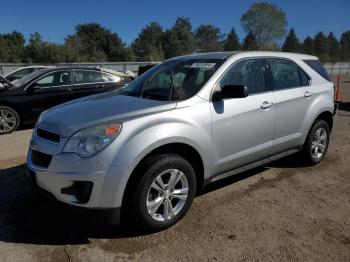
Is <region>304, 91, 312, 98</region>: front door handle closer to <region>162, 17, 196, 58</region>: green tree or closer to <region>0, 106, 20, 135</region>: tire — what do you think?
<region>0, 106, 20, 135</region>: tire

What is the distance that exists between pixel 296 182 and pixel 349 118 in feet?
19.8

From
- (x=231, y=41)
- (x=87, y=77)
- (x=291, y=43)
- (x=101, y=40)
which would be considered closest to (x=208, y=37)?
(x=231, y=41)

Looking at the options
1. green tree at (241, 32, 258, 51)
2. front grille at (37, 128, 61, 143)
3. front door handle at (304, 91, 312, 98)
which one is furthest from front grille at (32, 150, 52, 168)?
green tree at (241, 32, 258, 51)

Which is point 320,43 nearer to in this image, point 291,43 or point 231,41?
point 291,43

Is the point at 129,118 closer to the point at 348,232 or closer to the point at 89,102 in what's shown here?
the point at 89,102

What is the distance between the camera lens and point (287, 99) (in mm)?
4703

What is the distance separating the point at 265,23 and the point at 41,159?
83.9 m

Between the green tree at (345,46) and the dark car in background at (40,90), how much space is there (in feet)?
276

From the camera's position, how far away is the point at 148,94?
415 centimetres

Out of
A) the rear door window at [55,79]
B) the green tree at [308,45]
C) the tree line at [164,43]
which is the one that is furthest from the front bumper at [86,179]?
the green tree at [308,45]

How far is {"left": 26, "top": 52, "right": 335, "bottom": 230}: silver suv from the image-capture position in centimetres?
315

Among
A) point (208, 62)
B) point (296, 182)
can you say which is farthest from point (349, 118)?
point (208, 62)

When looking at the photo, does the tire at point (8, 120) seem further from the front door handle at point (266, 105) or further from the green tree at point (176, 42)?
the green tree at point (176, 42)

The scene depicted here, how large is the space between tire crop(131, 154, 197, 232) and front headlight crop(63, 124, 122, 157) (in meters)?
0.42
